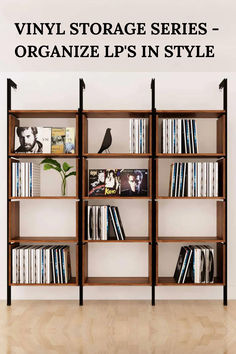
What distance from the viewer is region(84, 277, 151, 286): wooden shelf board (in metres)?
4.15

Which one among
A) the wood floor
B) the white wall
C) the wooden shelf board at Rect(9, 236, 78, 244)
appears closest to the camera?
the wood floor

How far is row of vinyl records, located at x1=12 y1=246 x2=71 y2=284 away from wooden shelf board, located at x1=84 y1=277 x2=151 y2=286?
262mm

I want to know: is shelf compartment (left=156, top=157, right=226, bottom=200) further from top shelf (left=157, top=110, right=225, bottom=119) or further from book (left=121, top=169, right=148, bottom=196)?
top shelf (left=157, top=110, right=225, bottom=119)

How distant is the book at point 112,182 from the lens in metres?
4.20

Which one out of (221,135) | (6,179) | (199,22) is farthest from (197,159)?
(6,179)

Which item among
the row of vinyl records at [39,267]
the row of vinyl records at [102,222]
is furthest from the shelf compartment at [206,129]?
the row of vinyl records at [39,267]

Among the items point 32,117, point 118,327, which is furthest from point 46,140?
point 118,327

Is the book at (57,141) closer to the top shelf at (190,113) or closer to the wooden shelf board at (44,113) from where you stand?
the wooden shelf board at (44,113)

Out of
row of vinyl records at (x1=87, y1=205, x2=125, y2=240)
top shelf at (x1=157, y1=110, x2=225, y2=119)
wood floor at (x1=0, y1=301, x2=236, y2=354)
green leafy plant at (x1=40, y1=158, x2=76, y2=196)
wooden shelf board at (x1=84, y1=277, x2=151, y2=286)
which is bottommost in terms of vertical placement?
wood floor at (x1=0, y1=301, x2=236, y2=354)

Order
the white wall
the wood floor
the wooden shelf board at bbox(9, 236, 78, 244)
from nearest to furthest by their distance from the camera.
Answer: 1. the wood floor
2. the wooden shelf board at bbox(9, 236, 78, 244)
3. the white wall

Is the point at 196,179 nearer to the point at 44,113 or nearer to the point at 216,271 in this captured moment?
the point at 216,271

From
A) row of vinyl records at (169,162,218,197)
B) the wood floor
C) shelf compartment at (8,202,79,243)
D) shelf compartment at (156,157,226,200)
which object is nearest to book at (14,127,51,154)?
shelf compartment at (8,202,79,243)

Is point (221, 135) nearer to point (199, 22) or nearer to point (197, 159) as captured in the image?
point (197, 159)

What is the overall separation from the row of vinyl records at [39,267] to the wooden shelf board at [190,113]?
1.67 metres
